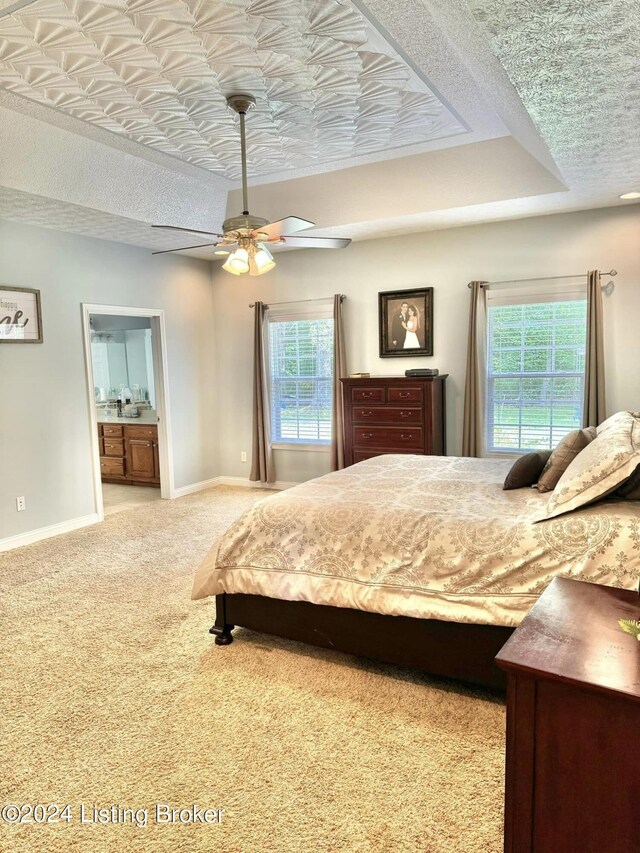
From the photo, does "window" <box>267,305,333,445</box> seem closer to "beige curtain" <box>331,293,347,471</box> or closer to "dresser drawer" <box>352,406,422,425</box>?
"beige curtain" <box>331,293,347,471</box>

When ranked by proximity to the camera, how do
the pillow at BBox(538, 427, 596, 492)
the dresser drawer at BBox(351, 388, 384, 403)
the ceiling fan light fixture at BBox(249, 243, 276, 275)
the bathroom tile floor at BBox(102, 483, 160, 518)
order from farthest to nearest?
1. the bathroom tile floor at BBox(102, 483, 160, 518)
2. the dresser drawer at BBox(351, 388, 384, 403)
3. the ceiling fan light fixture at BBox(249, 243, 276, 275)
4. the pillow at BBox(538, 427, 596, 492)

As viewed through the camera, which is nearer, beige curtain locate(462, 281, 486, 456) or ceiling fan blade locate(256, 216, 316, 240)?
ceiling fan blade locate(256, 216, 316, 240)

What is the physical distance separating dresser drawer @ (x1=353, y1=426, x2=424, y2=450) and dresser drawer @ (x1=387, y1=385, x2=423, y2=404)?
0.27m

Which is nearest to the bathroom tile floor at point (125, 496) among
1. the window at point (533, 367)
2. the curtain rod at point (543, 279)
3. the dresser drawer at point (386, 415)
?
the dresser drawer at point (386, 415)

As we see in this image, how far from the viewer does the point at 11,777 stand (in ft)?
6.73

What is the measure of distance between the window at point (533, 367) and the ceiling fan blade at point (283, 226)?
2588mm

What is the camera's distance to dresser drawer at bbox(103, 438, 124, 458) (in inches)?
282

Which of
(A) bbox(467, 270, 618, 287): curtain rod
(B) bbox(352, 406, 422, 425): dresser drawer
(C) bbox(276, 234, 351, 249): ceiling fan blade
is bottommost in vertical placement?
(B) bbox(352, 406, 422, 425): dresser drawer

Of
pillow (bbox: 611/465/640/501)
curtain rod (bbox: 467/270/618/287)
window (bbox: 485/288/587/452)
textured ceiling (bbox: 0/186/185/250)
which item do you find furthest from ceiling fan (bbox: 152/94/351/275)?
window (bbox: 485/288/587/452)

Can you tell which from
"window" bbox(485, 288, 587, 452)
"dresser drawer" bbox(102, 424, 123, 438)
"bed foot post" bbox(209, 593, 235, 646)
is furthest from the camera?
"dresser drawer" bbox(102, 424, 123, 438)

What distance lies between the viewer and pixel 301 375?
6.49 meters

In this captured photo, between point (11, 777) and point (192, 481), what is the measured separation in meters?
4.83

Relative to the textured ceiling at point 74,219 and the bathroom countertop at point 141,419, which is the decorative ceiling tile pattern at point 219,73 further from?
the bathroom countertop at point 141,419

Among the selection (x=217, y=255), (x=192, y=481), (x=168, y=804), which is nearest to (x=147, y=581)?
(x=168, y=804)
